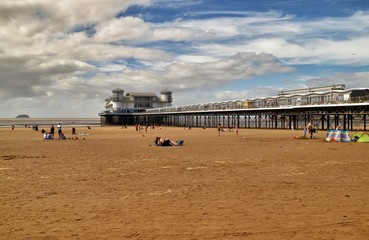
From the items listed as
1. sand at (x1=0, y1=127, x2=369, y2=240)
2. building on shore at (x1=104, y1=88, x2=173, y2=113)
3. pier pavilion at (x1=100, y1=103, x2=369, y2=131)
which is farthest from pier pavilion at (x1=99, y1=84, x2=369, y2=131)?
sand at (x1=0, y1=127, x2=369, y2=240)

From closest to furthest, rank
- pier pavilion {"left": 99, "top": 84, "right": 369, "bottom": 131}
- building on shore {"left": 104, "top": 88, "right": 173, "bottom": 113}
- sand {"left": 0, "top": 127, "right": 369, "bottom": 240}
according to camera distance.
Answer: sand {"left": 0, "top": 127, "right": 369, "bottom": 240} < pier pavilion {"left": 99, "top": 84, "right": 369, "bottom": 131} < building on shore {"left": 104, "top": 88, "right": 173, "bottom": 113}

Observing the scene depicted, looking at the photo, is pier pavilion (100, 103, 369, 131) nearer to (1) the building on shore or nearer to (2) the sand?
(1) the building on shore

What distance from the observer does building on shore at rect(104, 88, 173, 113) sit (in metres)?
94.4

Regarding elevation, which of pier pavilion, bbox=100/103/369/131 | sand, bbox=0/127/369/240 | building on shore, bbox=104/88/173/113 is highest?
building on shore, bbox=104/88/173/113

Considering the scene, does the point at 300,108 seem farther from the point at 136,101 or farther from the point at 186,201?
the point at 136,101

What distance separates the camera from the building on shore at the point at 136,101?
310 ft

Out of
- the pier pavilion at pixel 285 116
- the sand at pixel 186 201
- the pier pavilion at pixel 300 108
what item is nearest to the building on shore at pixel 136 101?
the pier pavilion at pixel 285 116

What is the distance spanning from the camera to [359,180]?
378 inches

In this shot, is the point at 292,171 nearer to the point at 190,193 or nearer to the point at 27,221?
the point at 190,193

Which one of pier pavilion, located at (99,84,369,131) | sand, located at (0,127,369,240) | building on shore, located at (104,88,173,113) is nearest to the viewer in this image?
sand, located at (0,127,369,240)

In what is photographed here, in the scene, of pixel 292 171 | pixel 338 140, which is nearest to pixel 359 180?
pixel 292 171

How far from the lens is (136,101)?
320 feet

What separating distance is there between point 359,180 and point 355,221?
424 centimetres

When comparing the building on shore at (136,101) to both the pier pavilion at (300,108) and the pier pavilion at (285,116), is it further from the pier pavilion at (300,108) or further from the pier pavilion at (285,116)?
the pier pavilion at (300,108)
